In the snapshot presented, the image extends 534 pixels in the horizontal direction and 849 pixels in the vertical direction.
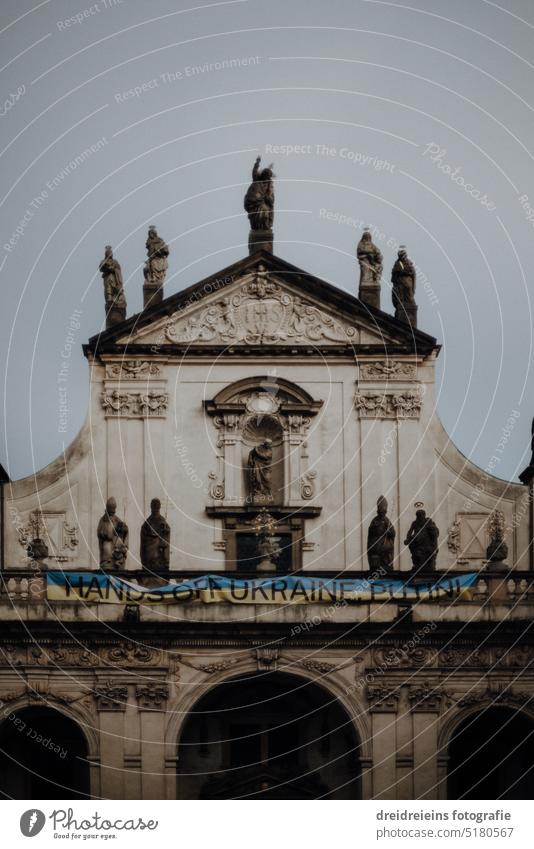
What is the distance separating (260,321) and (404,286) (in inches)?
105

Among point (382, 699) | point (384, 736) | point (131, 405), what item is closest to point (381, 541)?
point (382, 699)

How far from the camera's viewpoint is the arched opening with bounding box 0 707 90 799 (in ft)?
148

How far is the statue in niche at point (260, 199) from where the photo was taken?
48406 mm

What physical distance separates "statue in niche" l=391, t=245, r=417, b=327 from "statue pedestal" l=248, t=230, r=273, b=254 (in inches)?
90.2

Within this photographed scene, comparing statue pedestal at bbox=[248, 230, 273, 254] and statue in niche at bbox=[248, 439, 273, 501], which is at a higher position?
statue pedestal at bbox=[248, 230, 273, 254]

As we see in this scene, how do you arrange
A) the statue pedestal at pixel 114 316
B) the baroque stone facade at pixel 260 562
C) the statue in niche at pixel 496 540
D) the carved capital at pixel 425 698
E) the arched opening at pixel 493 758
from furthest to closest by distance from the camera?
the statue pedestal at pixel 114 316
the statue in niche at pixel 496 540
the arched opening at pixel 493 758
the carved capital at pixel 425 698
the baroque stone facade at pixel 260 562

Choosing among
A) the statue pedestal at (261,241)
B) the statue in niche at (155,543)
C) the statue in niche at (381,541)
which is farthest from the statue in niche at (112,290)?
the statue in niche at (381,541)

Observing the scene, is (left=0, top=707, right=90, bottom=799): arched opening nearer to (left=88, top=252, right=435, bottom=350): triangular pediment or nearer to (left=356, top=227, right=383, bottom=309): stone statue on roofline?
(left=88, top=252, right=435, bottom=350): triangular pediment

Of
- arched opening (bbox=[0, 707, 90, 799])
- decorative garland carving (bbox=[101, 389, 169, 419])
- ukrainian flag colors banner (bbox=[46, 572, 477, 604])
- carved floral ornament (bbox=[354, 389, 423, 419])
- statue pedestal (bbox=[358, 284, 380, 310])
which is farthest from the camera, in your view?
statue pedestal (bbox=[358, 284, 380, 310])

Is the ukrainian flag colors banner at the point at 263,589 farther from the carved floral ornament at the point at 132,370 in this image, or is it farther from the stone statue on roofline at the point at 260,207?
the stone statue on roofline at the point at 260,207

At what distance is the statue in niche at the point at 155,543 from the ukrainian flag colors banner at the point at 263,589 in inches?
20.9

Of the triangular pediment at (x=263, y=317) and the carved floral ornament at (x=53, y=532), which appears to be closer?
the carved floral ornament at (x=53, y=532)
